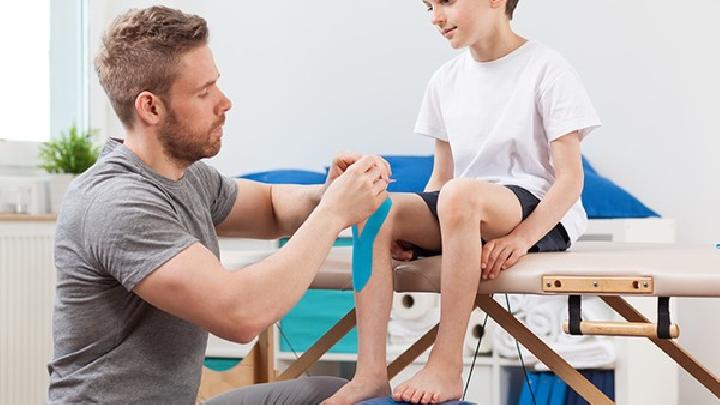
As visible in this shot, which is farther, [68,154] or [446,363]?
[68,154]

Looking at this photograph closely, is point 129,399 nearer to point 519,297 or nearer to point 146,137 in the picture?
point 146,137

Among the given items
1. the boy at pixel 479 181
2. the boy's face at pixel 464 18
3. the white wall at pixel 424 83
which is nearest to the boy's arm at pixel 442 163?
the boy at pixel 479 181

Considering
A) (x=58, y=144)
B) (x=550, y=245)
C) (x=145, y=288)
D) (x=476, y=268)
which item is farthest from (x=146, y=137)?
(x=58, y=144)

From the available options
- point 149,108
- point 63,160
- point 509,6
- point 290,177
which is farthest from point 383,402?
point 63,160

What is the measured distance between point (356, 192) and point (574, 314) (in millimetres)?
375

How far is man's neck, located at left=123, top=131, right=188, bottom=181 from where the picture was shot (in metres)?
1.45

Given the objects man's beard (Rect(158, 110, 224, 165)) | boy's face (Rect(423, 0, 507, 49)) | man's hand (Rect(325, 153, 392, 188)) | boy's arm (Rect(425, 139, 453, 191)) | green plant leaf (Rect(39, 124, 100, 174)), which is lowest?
green plant leaf (Rect(39, 124, 100, 174))

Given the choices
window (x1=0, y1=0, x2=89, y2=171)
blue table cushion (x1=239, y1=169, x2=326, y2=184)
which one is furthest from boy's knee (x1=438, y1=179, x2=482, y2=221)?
window (x1=0, y1=0, x2=89, y2=171)

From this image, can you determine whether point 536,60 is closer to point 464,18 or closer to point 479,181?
point 464,18

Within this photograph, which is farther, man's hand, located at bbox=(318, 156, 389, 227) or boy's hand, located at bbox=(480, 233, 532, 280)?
boy's hand, located at bbox=(480, 233, 532, 280)

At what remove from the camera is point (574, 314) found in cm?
156

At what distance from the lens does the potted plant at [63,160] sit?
118 inches

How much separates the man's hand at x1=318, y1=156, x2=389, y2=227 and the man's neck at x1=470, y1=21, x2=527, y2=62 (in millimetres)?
512

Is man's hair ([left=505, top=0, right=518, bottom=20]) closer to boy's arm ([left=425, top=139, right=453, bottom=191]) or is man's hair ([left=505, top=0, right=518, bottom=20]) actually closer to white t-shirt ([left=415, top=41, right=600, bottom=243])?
white t-shirt ([left=415, top=41, right=600, bottom=243])
